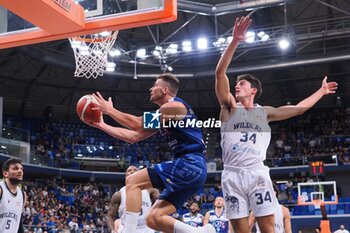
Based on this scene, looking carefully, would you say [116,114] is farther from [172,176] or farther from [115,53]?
[115,53]

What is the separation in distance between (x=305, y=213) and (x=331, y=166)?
11.7 ft

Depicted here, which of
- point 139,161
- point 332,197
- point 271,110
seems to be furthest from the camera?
point 139,161

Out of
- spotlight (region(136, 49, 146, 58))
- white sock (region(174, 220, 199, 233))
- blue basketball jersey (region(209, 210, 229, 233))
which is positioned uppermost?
spotlight (region(136, 49, 146, 58))

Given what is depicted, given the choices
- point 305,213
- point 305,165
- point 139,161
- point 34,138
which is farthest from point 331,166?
point 34,138

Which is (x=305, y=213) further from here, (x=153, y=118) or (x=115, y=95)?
(x=153, y=118)

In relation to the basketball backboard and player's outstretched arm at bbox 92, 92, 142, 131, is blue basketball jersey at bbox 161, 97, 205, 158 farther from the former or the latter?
the basketball backboard

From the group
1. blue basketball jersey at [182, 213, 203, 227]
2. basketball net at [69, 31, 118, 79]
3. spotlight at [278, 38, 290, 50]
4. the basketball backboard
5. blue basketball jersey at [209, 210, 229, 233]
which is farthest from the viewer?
spotlight at [278, 38, 290, 50]

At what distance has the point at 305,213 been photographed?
23328 millimetres

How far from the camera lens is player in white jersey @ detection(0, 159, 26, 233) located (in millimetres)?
6574

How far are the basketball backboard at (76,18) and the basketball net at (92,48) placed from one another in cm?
407

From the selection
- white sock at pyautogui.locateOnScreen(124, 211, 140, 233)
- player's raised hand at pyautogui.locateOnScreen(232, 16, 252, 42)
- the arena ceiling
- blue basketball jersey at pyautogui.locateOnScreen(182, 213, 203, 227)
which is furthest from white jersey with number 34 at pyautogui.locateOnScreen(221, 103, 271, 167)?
the arena ceiling

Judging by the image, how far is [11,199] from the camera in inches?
264

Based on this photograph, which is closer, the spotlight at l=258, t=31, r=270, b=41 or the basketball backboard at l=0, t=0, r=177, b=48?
the basketball backboard at l=0, t=0, r=177, b=48

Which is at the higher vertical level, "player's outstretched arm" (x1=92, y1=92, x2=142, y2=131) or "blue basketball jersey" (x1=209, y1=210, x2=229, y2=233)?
"player's outstretched arm" (x1=92, y1=92, x2=142, y2=131)
